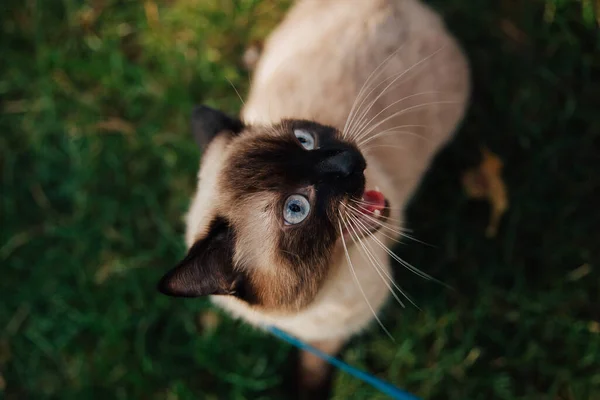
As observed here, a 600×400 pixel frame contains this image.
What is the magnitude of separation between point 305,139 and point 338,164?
0.75 feet

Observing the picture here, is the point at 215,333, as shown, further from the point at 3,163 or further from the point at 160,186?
the point at 3,163

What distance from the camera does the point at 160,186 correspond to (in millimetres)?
2828

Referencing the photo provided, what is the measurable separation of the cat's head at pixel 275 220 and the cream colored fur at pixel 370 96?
0.71 ft

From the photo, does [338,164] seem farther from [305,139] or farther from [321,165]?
[305,139]

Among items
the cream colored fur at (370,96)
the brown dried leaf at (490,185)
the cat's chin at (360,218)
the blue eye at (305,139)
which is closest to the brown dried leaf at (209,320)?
the cream colored fur at (370,96)

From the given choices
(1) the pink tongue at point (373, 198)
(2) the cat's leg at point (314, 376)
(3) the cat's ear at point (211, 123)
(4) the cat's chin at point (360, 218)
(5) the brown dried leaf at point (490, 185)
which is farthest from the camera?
(5) the brown dried leaf at point (490, 185)

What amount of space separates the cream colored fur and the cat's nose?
36 cm

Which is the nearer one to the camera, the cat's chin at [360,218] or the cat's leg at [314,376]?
the cat's chin at [360,218]

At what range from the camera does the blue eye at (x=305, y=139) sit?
1.68 m

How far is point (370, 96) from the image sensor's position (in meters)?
1.90

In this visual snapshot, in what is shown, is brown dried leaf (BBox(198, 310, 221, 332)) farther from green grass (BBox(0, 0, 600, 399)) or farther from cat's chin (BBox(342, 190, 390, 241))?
cat's chin (BBox(342, 190, 390, 241))

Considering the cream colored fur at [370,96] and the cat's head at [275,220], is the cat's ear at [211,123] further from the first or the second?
the cat's head at [275,220]

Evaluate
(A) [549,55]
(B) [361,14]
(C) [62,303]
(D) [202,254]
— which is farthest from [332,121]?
(C) [62,303]

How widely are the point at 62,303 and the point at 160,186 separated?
2.80 ft
